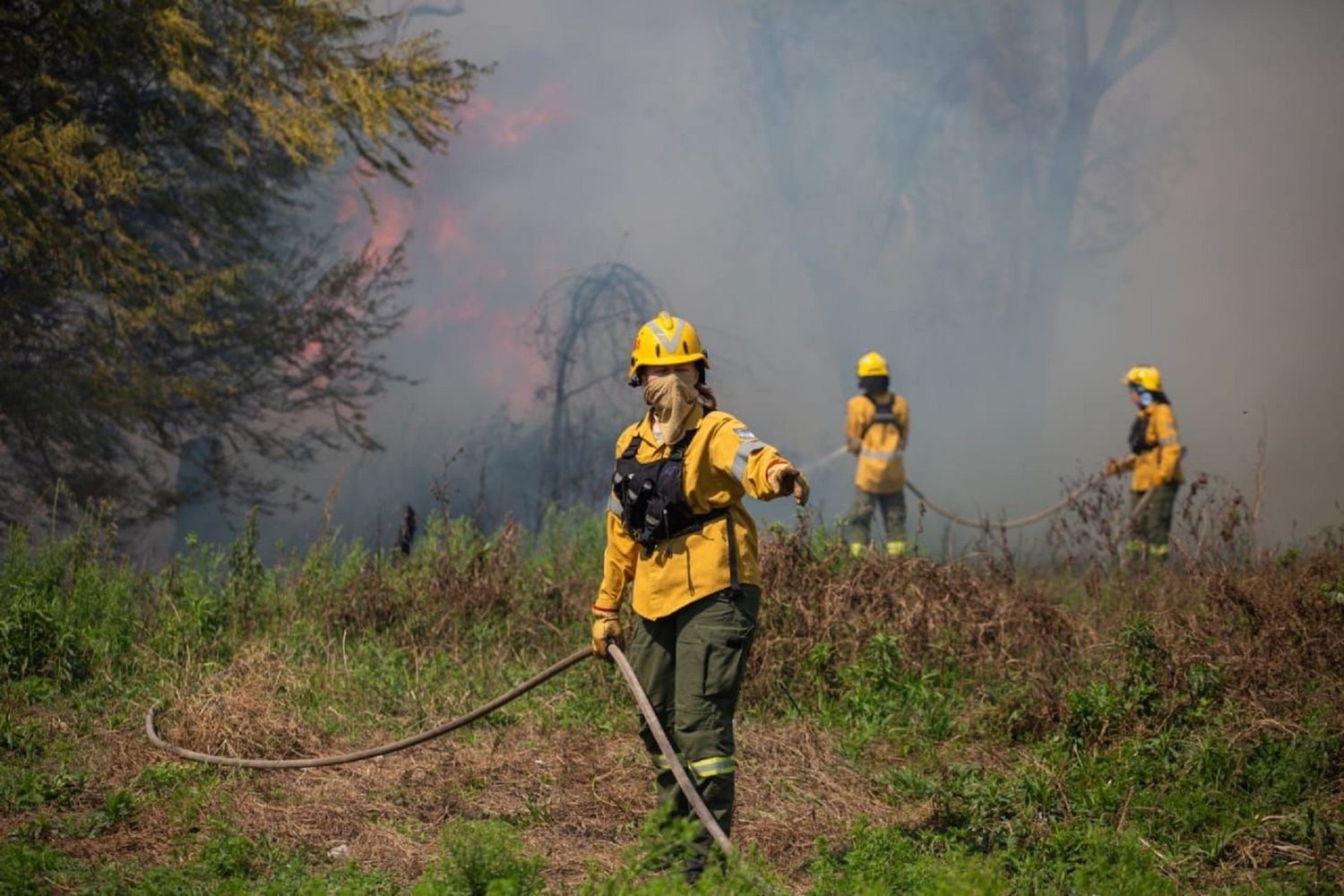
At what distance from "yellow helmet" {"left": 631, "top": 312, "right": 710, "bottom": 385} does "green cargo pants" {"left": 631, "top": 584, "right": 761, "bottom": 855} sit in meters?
0.91

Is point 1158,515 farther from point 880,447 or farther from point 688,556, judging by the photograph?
point 688,556

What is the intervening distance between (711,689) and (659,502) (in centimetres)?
72

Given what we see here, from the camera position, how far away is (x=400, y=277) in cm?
1360

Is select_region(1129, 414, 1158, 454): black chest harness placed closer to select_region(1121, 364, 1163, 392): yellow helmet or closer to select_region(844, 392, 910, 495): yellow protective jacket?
select_region(1121, 364, 1163, 392): yellow helmet

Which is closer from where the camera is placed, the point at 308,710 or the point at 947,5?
the point at 308,710

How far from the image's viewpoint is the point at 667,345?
4.92 metres

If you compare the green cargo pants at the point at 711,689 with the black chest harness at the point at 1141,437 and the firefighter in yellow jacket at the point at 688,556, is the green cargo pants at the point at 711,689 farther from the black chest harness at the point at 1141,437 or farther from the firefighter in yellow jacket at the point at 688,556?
the black chest harness at the point at 1141,437

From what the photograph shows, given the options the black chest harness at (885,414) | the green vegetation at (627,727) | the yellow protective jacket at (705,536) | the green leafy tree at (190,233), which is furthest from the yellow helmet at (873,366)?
the yellow protective jacket at (705,536)

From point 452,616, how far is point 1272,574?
520cm

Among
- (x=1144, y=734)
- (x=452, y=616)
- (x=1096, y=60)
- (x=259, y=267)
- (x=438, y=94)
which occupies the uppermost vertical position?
(x=1096, y=60)

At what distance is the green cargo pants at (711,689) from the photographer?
468cm

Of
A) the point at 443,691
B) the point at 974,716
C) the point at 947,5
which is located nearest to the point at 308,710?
the point at 443,691

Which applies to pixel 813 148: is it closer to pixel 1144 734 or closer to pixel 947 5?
pixel 947 5

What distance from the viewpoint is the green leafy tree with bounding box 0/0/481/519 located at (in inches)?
461
